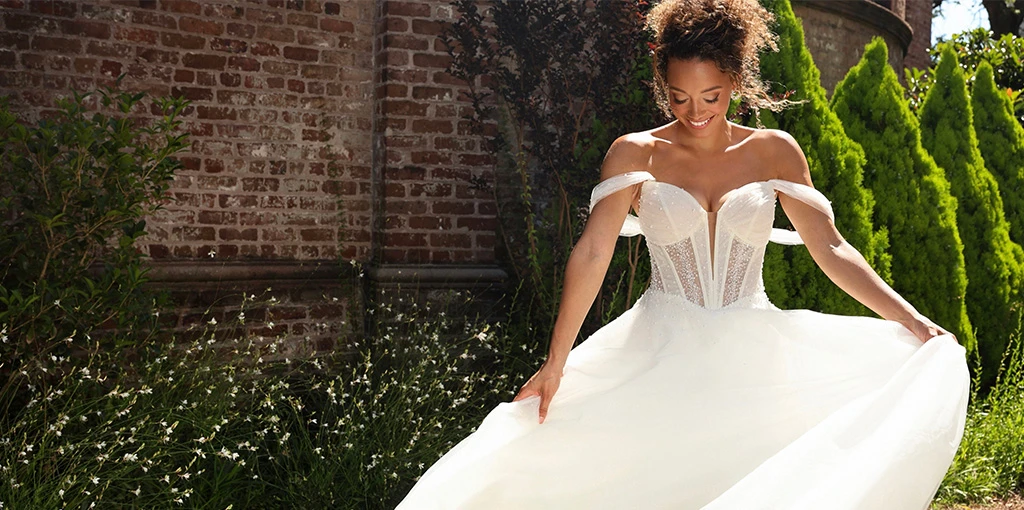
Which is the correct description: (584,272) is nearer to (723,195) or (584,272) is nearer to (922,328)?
(723,195)

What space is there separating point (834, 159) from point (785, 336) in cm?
294

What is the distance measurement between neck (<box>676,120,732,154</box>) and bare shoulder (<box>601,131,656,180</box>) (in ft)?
0.34

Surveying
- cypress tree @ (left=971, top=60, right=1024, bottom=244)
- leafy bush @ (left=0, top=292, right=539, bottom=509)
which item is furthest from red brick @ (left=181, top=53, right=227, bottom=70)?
cypress tree @ (left=971, top=60, right=1024, bottom=244)

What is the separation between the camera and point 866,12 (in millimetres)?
8164

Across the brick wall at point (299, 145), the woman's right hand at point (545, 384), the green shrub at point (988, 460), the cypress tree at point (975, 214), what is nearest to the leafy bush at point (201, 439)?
the brick wall at point (299, 145)

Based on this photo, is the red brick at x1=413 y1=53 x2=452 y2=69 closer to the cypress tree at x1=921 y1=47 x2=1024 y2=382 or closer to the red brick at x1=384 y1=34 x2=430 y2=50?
the red brick at x1=384 y1=34 x2=430 y2=50

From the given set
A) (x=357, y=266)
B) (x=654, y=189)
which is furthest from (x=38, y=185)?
(x=654, y=189)

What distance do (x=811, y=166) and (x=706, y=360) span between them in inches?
118

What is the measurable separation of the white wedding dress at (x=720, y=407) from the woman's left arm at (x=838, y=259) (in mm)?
45

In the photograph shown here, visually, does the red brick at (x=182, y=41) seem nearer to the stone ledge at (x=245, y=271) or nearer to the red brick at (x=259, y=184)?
the red brick at (x=259, y=184)

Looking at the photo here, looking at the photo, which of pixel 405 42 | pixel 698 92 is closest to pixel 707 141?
pixel 698 92

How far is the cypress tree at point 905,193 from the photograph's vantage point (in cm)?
622

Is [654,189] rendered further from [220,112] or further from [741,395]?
[220,112]

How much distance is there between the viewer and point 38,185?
4.37 m
